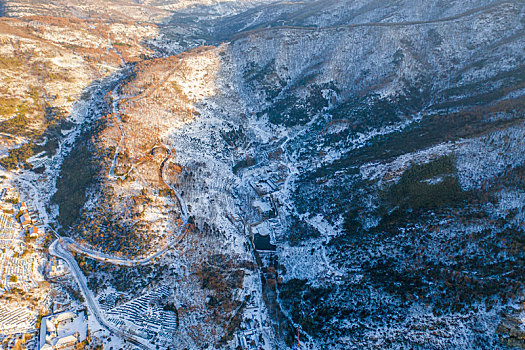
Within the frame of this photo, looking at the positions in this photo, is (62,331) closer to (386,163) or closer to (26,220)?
(26,220)

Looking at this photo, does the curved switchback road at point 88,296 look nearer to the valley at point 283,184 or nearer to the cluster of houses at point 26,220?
the valley at point 283,184

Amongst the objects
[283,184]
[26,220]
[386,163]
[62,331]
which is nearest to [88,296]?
[62,331]

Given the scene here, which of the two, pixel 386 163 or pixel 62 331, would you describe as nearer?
pixel 62 331

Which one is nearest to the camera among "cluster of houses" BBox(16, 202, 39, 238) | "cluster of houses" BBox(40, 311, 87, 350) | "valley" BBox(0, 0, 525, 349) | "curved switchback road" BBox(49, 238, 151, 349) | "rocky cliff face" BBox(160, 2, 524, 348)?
"rocky cliff face" BBox(160, 2, 524, 348)

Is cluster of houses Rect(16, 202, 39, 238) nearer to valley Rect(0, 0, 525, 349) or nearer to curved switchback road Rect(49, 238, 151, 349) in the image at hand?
valley Rect(0, 0, 525, 349)

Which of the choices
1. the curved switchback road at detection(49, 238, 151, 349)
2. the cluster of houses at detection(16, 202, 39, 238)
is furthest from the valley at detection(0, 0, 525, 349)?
the cluster of houses at detection(16, 202, 39, 238)

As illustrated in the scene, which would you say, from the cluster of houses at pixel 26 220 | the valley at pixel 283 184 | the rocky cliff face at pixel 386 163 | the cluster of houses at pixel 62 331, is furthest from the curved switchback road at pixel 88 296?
the rocky cliff face at pixel 386 163

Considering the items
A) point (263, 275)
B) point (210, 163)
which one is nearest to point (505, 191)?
point (263, 275)

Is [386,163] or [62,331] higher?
[386,163]

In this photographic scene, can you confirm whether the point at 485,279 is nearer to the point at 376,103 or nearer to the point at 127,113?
the point at 376,103
